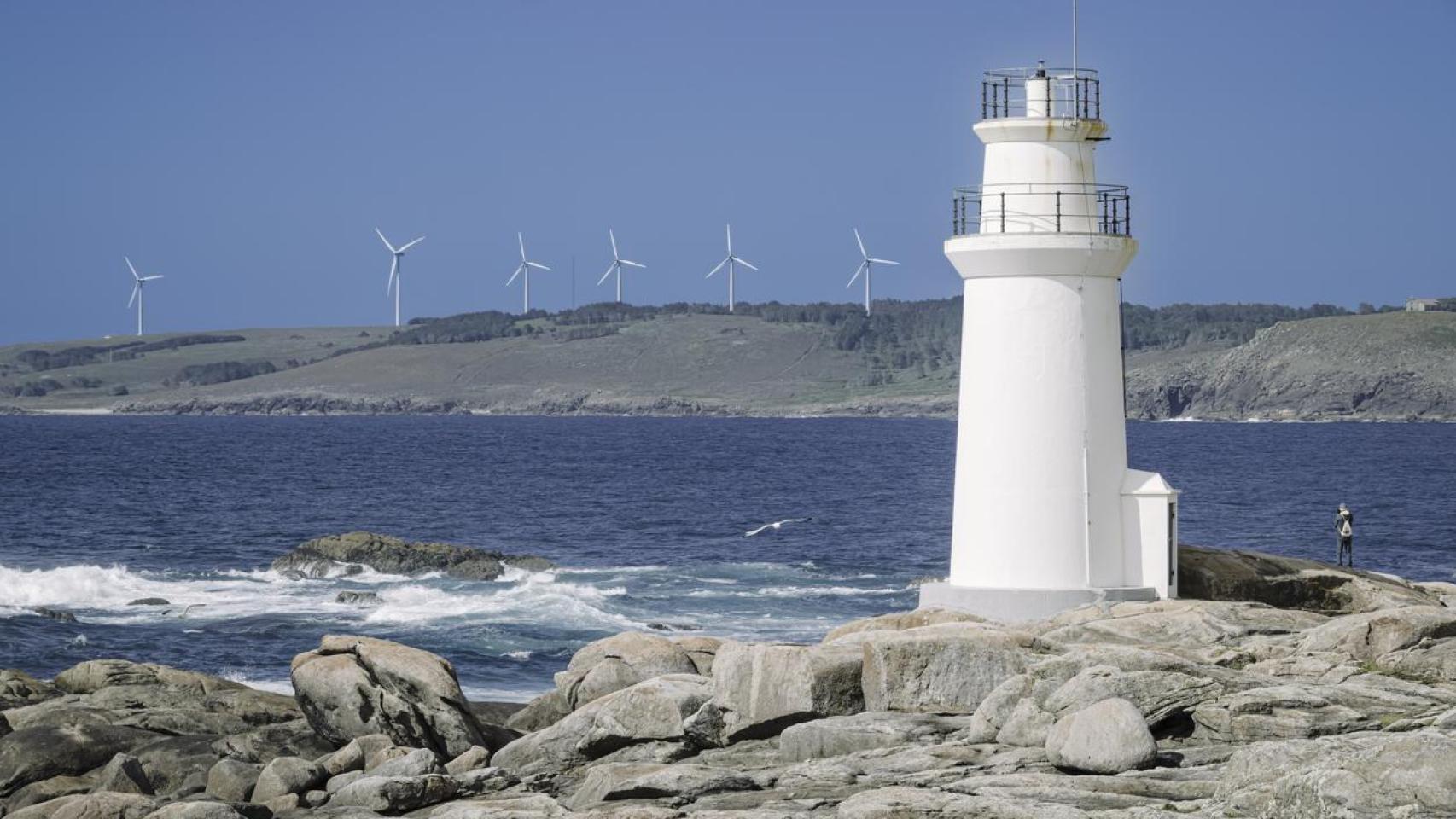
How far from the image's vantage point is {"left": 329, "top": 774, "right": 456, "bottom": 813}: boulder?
57.6 feet

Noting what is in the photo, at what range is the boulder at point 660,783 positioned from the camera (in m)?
16.1

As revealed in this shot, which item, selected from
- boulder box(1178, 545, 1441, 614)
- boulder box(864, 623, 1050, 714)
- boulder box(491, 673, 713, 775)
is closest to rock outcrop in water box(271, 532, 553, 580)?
boulder box(1178, 545, 1441, 614)

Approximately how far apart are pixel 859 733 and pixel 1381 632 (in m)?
→ 5.89

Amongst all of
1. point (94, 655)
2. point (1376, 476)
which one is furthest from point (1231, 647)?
point (1376, 476)

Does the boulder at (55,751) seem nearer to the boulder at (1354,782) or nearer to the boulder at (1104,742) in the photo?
the boulder at (1104,742)

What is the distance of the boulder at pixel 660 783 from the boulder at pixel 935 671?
2003mm

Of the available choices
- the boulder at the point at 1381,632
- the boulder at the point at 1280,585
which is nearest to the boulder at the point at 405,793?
the boulder at the point at 1381,632

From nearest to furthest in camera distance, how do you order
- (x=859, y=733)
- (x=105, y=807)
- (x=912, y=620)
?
(x=859, y=733)
(x=105, y=807)
(x=912, y=620)

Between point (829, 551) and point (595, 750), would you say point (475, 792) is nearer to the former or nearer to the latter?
point (595, 750)

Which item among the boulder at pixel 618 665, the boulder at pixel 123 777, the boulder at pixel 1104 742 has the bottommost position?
the boulder at pixel 123 777

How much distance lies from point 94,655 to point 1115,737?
2579 cm

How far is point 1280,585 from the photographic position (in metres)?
25.3

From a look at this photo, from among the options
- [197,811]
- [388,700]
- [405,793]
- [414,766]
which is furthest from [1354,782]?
[388,700]

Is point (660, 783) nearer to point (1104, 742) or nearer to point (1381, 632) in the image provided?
point (1104, 742)
